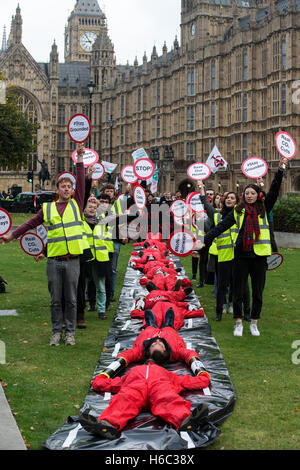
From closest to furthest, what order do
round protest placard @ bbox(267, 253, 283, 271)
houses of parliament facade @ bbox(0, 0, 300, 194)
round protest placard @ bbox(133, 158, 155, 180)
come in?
round protest placard @ bbox(267, 253, 283, 271) < round protest placard @ bbox(133, 158, 155, 180) < houses of parliament facade @ bbox(0, 0, 300, 194)

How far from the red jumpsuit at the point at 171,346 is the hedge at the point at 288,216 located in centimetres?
1734

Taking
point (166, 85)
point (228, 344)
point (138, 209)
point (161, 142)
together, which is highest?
point (166, 85)

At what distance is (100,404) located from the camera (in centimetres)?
632

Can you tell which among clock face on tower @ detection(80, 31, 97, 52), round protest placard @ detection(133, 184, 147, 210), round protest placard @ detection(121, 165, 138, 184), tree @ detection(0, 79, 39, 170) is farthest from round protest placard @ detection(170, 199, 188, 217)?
clock face on tower @ detection(80, 31, 97, 52)

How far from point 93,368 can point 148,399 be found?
1.81m

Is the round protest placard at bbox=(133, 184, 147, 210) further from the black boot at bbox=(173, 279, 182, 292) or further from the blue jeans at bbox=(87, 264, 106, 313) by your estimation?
the blue jeans at bbox=(87, 264, 106, 313)

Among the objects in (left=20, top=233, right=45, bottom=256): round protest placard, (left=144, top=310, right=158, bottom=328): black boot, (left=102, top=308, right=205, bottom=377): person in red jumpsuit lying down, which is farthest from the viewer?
(left=20, top=233, right=45, bottom=256): round protest placard

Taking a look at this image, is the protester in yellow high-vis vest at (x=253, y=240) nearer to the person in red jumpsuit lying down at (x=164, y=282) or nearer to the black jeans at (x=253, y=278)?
the black jeans at (x=253, y=278)

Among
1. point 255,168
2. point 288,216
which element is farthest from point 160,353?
point 288,216

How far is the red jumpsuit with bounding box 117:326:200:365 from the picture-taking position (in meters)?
7.31

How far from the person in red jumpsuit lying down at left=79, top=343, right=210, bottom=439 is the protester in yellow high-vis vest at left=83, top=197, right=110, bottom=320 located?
4356 mm

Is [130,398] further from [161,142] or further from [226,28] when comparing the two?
[161,142]

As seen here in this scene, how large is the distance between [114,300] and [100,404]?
6.29 meters
